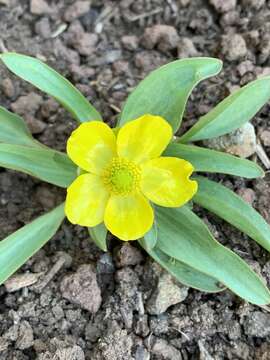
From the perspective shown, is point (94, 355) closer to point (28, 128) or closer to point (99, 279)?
point (99, 279)

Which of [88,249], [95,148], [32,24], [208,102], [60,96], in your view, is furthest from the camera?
[32,24]

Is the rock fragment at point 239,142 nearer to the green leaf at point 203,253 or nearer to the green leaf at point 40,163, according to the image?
the green leaf at point 203,253

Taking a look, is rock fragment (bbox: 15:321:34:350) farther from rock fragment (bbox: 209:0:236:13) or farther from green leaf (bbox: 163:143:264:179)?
rock fragment (bbox: 209:0:236:13)

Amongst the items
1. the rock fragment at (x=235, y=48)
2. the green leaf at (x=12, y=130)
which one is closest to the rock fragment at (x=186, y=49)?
the rock fragment at (x=235, y=48)

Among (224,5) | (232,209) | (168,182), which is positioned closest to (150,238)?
(168,182)

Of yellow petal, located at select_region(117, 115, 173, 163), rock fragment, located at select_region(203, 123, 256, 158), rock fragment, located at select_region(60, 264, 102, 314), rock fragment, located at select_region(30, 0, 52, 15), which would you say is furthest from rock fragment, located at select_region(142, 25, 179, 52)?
rock fragment, located at select_region(60, 264, 102, 314)

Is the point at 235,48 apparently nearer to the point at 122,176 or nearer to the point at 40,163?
the point at 122,176

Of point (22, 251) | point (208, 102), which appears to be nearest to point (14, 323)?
point (22, 251)
